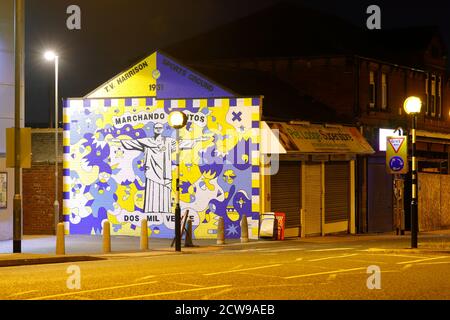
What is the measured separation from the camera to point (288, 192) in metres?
32.3

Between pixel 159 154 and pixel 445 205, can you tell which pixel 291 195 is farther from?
pixel 445 205

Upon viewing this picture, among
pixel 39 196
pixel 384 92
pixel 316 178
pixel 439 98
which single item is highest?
pixel 439 98

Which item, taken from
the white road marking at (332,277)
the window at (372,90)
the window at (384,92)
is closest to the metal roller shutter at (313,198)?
the window at (372,90)

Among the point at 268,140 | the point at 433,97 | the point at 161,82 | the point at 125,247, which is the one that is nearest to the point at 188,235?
the point at 125,247

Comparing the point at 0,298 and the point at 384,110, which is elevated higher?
the point at 384,110

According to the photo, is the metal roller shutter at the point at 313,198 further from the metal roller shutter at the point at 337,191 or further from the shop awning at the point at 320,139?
the shop awning at the point at 320,139

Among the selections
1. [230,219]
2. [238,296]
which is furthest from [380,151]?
[238,296]

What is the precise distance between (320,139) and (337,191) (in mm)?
3169

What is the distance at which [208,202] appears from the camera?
30875 millimetres

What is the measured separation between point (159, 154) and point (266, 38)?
1154 centimetres

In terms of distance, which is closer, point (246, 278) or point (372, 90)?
point (246, 278)

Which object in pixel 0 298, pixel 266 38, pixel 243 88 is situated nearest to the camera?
pixel 0 298

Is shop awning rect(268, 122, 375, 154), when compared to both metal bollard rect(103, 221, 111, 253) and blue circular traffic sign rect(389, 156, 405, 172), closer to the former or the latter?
blue circular traffic sign rect(389, 156, 405, 172)

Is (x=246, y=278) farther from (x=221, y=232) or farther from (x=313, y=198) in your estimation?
(x=313, y=198)
